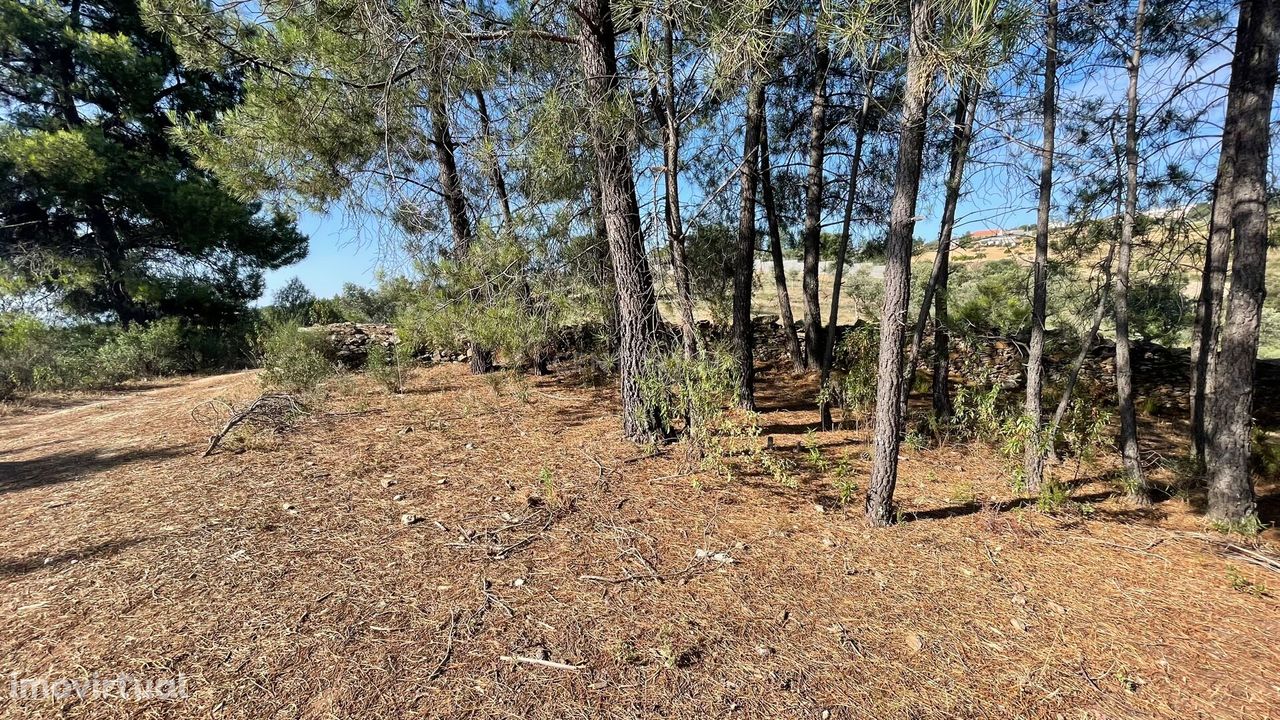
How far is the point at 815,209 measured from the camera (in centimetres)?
739

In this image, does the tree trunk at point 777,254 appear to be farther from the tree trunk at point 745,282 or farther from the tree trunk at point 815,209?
the tree trunk at point 745,282

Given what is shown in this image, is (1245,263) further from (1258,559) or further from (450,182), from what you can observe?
(450,182)

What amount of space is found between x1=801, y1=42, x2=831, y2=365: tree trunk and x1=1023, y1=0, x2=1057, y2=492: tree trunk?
83.0 inches

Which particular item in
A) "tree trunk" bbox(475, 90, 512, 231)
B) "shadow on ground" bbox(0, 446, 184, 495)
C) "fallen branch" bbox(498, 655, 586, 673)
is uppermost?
"tree trunk" bbox(475, 90, 512, 231)

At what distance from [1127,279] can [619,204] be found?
3871 millimetres

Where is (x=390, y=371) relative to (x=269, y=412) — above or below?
above

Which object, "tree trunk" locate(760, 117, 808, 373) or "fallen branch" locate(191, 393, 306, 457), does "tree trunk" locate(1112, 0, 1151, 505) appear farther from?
"fallen branch" locate(191, 393, 306, 457)

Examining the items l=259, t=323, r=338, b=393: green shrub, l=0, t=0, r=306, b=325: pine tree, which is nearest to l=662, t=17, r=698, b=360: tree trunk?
l=259, t=323, r=338, b=393: green shrub

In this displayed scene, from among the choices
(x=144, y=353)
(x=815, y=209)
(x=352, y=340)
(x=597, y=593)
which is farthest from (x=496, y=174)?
(x=144, y=353)

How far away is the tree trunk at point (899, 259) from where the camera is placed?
2.85 meters

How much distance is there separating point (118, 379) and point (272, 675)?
10572 mm

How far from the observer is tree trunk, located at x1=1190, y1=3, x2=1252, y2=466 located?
3439mm

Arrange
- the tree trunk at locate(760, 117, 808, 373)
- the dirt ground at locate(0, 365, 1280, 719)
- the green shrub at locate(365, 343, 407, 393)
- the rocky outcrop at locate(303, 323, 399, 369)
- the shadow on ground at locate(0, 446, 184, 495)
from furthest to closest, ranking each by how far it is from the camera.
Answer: the rocky outcrop at locate(303, 323, 399, 369), the tree trunk at locate(760, 117, 808, 373), the green shrub at locate(365, 343, 407, 393), the shadow on ground at locate(0, 446, 184, 495), the dirt ground at locate(0, 365, 1280, 719)

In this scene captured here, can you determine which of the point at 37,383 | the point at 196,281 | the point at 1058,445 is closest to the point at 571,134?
the point at 1058,445
